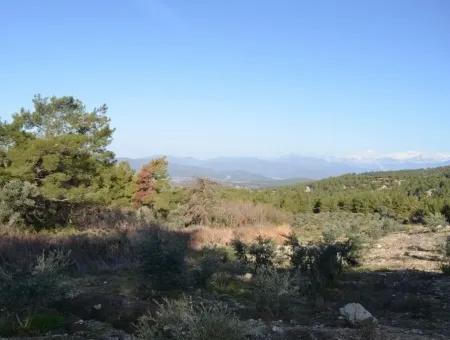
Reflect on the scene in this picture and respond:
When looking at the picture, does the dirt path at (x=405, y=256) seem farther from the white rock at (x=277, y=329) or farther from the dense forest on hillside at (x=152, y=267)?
the white rock at (x=277, y=329)

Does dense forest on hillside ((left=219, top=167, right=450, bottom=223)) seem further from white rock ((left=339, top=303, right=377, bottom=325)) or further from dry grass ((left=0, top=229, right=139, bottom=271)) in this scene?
white rock ((left=339, top=303, right=377, bottom=325))

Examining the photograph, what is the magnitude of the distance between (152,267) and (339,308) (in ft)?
12.2

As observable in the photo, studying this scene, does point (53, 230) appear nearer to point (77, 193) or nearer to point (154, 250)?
point (77, 193)

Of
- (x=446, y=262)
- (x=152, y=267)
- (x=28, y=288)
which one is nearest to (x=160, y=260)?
(x=152, y=267)

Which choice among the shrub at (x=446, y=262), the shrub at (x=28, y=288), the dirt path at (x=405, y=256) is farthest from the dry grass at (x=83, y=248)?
the shrub at (x=446, y=262)

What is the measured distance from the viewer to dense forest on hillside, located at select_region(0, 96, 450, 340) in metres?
7.22

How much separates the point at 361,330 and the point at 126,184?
110 feet

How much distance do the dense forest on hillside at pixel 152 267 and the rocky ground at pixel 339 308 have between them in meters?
0.03

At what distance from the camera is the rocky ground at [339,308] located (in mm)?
6887

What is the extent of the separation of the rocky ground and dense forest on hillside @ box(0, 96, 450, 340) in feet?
0.10

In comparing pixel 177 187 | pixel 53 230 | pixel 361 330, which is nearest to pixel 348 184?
pixel 177 187

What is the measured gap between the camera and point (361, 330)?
6.37 meters

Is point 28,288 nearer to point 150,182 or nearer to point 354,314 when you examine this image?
point 354,314

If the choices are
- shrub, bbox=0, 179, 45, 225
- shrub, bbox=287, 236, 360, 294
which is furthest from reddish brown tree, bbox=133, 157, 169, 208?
shrub, bbox=287, 236, 360, 294
